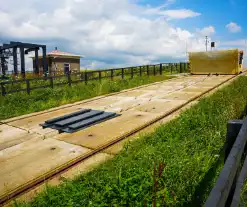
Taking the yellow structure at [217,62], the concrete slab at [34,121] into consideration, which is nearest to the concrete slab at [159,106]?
the concrete slab at [34,121]

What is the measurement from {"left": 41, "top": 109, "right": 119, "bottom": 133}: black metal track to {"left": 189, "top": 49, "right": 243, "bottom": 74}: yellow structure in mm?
16173

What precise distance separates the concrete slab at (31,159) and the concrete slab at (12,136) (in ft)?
0.83

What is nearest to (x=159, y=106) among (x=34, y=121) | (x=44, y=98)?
(x=34, y=121)

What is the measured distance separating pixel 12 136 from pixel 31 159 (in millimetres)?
1828

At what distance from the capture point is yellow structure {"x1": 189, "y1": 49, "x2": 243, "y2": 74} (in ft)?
65.0

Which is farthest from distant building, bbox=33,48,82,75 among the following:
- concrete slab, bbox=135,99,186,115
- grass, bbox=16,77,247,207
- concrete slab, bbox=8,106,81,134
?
grass, bbox=16,77,247,207

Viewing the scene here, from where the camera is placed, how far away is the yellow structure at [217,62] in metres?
19.8

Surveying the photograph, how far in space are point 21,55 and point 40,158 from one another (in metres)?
23.2

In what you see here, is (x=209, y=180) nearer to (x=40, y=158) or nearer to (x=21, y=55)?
(x=40, y=158)

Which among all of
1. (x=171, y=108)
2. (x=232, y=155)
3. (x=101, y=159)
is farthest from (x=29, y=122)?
(x=232, y=155)

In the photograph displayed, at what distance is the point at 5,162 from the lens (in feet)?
13.9

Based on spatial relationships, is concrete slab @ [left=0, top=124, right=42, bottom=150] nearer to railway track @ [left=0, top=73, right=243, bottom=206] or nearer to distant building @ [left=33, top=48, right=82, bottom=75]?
railway track @ [left=0, top=73, right=243, bottom=206]

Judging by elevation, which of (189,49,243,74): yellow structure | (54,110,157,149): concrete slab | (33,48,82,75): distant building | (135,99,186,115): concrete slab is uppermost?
(33,48,82,75): distant building

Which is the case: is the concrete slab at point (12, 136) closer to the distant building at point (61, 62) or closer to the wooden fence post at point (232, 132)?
the wooden fence post at point (232, 132)
